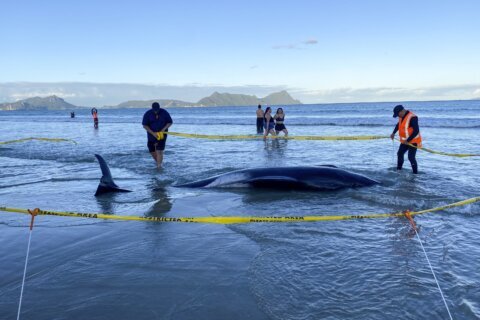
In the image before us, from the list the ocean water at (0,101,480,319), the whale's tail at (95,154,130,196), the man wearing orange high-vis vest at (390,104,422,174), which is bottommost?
the ocean water at (0,101,480,319)

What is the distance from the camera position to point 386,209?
22.9 feet

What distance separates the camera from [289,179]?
8414mm

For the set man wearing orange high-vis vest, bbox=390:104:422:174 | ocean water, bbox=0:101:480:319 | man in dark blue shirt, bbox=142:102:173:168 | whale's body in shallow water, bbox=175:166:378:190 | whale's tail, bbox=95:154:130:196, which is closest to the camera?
ocean water, bbox=0:101:480:319

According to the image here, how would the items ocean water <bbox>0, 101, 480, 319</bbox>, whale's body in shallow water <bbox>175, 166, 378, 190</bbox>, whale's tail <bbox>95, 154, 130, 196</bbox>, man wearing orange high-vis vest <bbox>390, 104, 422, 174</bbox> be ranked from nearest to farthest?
ocean water <bbox>0, 101, 480, 319</bbox>
whale's tail <bbox>95, 154, 130, 196</bbox>
whale's body in shallow water <bbox>175, 166, 378, 190</bbox>
man wearing orange high-vis vest <bbox>390, 104, 422, 174</bbox>

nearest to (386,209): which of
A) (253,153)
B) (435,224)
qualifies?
(435,224)

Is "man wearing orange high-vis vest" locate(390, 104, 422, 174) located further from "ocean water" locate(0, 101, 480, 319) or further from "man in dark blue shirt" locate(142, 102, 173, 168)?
"man in dark blue shirt" locate(142, 102, 173, 168)

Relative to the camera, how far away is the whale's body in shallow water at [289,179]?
27.9 ft

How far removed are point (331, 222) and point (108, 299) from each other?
12.0ft

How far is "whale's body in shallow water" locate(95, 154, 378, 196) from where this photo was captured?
334 inches

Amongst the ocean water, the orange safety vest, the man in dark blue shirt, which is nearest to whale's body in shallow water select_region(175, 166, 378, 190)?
the ocean water

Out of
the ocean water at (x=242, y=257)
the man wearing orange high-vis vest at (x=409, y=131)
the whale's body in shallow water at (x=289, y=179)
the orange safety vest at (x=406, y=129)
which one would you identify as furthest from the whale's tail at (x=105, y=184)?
the orange safety vest at (x=406, y=129)

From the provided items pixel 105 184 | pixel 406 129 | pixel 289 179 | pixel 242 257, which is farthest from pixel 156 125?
pixel 242 257

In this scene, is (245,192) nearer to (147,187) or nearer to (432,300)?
(147,187)

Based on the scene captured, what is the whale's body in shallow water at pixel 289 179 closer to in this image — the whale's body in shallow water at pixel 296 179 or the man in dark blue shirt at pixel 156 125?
the whale's body in shallow water at pixel 296 179
